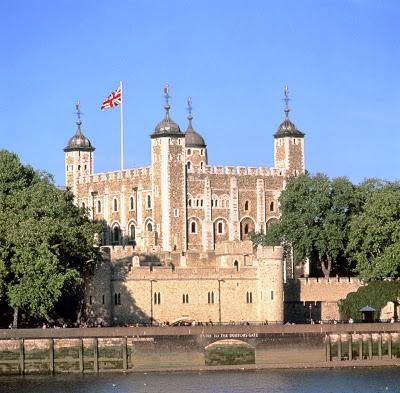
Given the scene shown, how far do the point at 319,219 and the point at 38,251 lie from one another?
2883cm

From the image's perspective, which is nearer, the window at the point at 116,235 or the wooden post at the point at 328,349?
the wooden post at the point at 328,349

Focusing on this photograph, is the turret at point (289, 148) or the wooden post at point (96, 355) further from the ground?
the turret at point (289, 148)

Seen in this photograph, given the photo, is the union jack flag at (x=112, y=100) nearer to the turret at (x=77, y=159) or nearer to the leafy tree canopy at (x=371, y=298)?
the turret at (x=77, y=159)

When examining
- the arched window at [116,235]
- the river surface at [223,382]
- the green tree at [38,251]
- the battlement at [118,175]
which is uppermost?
the battlement at [118,175]

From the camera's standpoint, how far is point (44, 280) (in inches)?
3610

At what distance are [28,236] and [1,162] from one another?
62.0ft

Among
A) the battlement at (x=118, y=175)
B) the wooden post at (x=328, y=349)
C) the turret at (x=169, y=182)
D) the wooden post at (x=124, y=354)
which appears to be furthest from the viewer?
the battlement at (x=118, y=175)

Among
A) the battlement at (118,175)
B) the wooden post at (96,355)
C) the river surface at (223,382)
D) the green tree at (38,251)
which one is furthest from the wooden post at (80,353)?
the battlement at (118,175)

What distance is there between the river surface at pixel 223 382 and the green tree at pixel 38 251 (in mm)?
5680

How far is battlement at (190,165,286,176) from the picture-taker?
432 feet

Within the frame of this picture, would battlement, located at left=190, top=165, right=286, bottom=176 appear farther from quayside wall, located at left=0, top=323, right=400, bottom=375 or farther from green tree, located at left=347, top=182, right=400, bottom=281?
quayside wall, located at left=0, top=323, right=400, bottom=375

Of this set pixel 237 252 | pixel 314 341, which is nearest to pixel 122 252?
pixel 237 252

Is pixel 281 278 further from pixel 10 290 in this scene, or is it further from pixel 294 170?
pixel 294 170

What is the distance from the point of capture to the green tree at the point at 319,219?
380 feet
